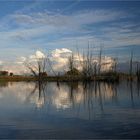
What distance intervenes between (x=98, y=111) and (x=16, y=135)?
5227mm

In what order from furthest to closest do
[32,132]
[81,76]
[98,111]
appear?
[81,76] → [98,111] → [32,132]

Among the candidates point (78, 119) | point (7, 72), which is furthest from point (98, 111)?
point (7, 72)

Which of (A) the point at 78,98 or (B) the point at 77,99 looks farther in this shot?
(A) the point at 78,98

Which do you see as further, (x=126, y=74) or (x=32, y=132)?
(x=126, y=74)

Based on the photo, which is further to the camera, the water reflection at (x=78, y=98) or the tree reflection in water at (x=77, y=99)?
the water reflection at (x=78, y=98)

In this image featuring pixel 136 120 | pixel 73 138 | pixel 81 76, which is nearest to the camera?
pixel 73 138

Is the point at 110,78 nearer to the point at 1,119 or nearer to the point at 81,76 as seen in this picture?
the point at 81,76

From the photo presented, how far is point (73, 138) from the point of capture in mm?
7691

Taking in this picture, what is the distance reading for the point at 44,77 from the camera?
55531 mm

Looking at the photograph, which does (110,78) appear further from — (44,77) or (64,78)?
(44,77)

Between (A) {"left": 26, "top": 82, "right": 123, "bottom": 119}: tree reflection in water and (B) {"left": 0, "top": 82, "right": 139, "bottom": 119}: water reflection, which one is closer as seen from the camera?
(A) {"left": 26, "top": 82, "right": 123, "bottom": 119}: tree reflection in water

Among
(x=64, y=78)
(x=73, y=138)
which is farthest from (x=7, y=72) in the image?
(x=73, y=138)

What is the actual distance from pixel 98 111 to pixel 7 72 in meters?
64.8

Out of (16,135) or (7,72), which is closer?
(16,135)
